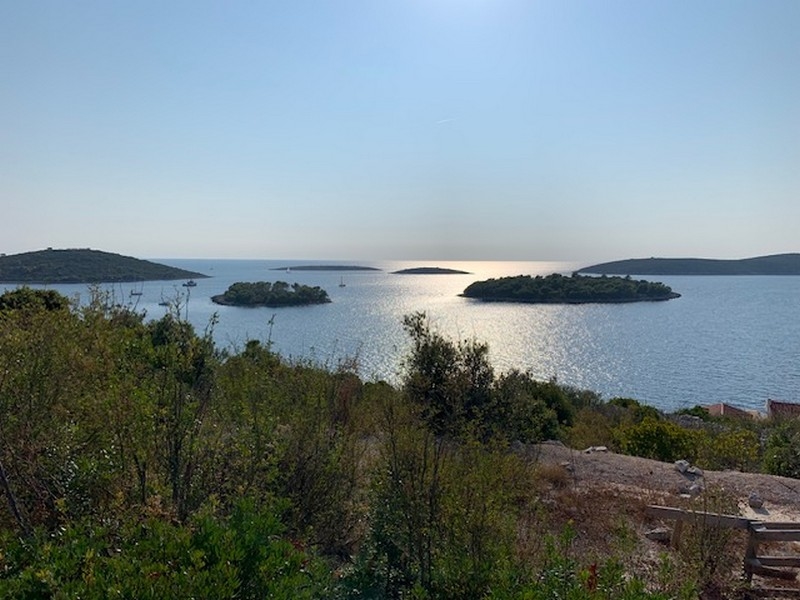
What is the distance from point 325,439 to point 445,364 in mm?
9439

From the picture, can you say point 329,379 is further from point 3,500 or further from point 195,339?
point 3,500

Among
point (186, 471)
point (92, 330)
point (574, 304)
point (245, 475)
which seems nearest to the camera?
point (186, 471)

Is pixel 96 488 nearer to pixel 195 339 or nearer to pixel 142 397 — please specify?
pixel 142 397

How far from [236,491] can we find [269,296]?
68.2 m

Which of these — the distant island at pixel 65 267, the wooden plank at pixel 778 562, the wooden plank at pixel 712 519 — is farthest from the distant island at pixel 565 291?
the wooden plank at pixel 778 562

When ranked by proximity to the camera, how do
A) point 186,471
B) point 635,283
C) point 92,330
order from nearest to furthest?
point 186,471 → point 92,330 → point 635,283

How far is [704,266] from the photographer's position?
181500 mm

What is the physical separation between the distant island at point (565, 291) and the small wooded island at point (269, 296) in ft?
107

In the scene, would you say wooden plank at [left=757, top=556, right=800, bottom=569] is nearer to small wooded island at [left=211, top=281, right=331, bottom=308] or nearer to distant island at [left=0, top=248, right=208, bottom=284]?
distant island at [left=0, top=248, right=208, bottom=284]

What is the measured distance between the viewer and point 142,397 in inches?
133

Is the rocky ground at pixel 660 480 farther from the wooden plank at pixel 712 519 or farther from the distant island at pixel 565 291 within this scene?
the distant island at pixel 565 291

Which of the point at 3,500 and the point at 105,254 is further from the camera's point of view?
the point at 105,254

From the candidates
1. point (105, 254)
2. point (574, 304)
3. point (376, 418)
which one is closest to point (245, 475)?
point (376, 418)

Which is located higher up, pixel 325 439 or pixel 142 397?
pixel 142 397
